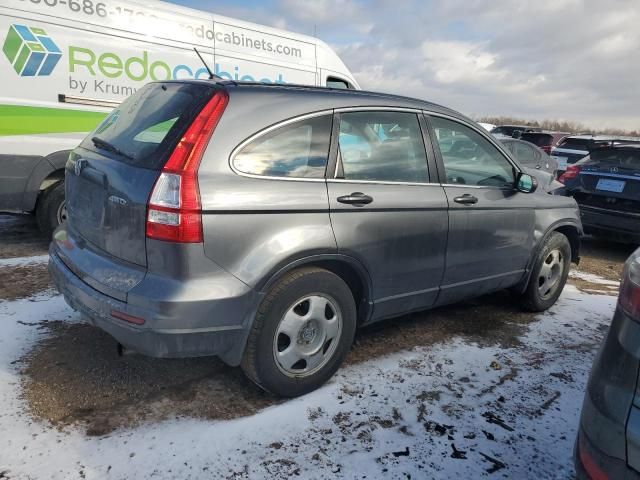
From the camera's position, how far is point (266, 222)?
2.48 m

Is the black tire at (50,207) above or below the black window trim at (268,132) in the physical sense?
below

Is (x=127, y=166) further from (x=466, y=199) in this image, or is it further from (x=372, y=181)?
(x=466, y=199)

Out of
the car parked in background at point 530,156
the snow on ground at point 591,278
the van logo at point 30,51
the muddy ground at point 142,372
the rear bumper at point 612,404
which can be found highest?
the van logo at point 30,51

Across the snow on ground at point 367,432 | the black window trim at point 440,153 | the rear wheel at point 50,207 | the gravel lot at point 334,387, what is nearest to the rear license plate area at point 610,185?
the gravel lot at point 334,387

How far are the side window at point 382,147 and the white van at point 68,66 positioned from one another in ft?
11.4

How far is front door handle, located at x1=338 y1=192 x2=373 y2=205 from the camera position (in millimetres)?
2781

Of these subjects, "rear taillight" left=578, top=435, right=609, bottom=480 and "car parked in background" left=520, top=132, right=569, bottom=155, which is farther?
"car parked in background" left=520, top=132, right=569, bottom=155

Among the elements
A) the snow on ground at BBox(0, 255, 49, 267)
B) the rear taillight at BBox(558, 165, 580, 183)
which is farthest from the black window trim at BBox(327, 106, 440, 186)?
the rear taillight at BBox(558, 165, 580, 183)

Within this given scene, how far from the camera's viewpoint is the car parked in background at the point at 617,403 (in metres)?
1.59

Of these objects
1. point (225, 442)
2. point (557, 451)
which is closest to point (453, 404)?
point (557, 451)

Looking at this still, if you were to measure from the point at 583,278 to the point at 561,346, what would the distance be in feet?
7.51

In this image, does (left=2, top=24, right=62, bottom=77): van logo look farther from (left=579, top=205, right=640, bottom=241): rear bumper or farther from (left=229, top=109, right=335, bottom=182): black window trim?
(left=579, top=205, right=640, bottom=241): rear bumper

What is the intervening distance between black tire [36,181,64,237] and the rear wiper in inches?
102

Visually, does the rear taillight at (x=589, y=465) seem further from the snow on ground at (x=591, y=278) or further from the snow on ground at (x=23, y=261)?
the snow on ground at (x=23, y=261)
